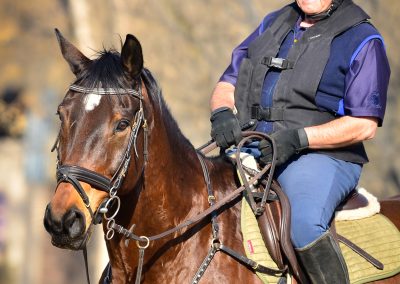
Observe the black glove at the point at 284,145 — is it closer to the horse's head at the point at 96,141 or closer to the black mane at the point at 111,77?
the black mane at the point at 111,77

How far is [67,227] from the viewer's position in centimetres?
384

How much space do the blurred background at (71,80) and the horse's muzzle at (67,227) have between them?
736cm

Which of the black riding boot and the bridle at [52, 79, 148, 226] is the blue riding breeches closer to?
the black riding boot

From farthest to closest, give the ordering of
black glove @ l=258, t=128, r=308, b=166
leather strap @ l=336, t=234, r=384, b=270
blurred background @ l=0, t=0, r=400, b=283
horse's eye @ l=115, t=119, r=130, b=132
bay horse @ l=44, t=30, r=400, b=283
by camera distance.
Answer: blurred background @ l=0, t=0, r=400, b=283 < leather strap @ l=336, t=234, r=384, b=270 < black glove @ l=258, t=128, r=308, b=166 < horse's eye @ l=115, t=119, r=130, b=132 < bay horse @ l=44, t=30, r=400, b=283

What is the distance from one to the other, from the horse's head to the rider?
0.67 metres

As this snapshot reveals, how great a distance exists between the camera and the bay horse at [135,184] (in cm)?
393

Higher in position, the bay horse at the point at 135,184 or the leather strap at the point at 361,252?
the bay horse at the point at 135,184

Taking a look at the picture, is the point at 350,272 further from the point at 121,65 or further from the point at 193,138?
the point at 193,138

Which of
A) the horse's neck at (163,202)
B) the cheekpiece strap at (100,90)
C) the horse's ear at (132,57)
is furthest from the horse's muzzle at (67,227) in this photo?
the horse's ear at (132,57)

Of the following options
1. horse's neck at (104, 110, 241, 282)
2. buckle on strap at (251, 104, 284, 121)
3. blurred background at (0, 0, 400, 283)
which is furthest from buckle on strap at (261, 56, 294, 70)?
blurred background at (0, 0, 400, 283)

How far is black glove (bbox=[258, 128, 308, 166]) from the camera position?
4.47 metres

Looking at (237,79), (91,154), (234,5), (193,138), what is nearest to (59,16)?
(234,5)

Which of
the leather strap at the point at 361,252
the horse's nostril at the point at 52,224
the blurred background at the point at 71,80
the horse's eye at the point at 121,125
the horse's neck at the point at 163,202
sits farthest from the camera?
the blurred background at the point at 71,80

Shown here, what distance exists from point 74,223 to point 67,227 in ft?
0.12
